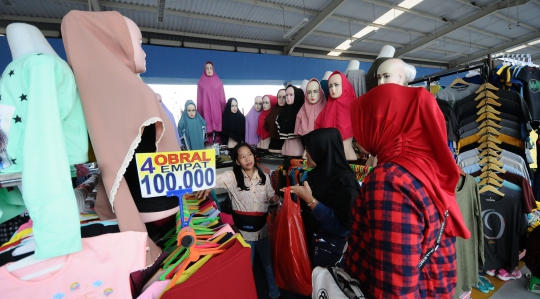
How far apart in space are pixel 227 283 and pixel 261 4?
242 inches

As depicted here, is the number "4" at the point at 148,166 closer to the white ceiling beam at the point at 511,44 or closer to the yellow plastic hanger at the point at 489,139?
the yellow plastic hanger at the point at 489,139

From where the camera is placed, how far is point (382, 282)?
80 cm

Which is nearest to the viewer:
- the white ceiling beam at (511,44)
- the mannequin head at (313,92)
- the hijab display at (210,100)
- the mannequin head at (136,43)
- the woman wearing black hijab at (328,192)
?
the mannequin head at (136,43)

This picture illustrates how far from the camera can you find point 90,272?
776 mm

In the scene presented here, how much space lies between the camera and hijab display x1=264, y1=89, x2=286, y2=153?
3602mm

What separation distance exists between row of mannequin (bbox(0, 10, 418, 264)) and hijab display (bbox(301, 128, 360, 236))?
93 centimetres

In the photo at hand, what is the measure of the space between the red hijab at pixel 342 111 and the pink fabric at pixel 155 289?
7.00ft

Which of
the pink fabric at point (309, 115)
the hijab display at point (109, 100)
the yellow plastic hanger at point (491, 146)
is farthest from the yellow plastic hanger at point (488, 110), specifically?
the hijab display at point (109, 100)

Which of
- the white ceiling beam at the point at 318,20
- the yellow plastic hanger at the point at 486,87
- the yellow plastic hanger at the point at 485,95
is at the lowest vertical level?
the yellow plastic hanger at the point at 485,95

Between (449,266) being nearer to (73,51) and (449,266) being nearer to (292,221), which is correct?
(292,221)

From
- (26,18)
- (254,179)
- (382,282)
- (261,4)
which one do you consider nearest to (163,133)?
(382,282)

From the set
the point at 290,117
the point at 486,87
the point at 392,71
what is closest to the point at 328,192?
the point at 392,71

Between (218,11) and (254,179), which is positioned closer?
(254,179)

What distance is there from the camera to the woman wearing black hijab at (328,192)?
1.53 m
